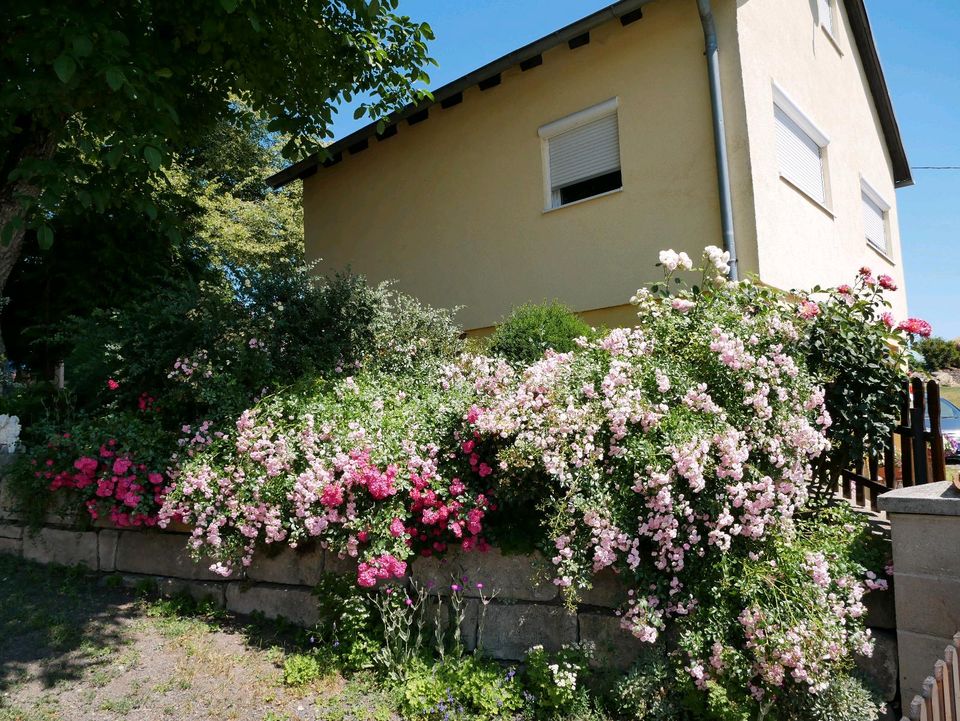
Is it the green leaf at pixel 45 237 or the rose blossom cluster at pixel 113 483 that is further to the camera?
the rose blossom cluster at pixel 113 483

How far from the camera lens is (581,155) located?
796cm

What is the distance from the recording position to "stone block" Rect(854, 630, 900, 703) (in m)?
3.16

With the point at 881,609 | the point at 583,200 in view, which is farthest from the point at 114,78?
the point at 881,609

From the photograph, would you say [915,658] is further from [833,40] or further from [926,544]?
[833,40]

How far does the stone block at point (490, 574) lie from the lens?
12.1 feet

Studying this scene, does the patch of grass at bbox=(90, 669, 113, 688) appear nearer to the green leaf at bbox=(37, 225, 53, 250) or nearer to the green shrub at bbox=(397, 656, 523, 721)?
the green shrub at bbox=(397, 656, 523, 721)

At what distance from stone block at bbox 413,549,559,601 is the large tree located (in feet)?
10.3

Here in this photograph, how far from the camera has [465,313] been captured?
8883mm

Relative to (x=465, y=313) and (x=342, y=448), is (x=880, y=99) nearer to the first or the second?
(x=465, y=313)

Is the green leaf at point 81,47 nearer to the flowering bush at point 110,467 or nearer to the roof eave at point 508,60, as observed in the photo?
the flowering bush at point 110,467

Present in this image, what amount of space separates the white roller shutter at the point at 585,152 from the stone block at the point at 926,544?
546 centimetres

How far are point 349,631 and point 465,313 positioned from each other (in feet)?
18.2

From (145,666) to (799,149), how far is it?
8506 mm

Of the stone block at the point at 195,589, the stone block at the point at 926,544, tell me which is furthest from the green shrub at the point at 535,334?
the stone block at the point at 926,544
